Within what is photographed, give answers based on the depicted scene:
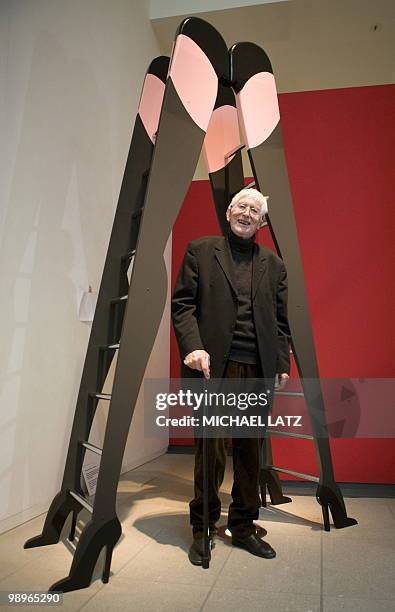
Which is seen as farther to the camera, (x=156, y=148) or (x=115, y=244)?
(x=115, y=244)

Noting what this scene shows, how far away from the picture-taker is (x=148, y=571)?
6.31ft

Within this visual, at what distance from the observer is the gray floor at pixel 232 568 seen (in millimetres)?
1677

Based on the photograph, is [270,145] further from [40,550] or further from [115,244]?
[40,550]

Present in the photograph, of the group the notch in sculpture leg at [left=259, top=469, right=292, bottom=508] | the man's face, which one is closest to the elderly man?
the man's face

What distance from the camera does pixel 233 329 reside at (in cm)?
214

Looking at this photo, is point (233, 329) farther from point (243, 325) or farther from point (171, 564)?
point (171, 564)

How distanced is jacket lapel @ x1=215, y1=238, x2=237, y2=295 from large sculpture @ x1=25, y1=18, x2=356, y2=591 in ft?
0.84

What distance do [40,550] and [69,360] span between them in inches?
40.9

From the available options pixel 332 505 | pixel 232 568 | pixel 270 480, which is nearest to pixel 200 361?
pixel 232 568

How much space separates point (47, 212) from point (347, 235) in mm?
1950

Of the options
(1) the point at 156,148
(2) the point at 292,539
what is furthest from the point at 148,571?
(1) the point at 156,148

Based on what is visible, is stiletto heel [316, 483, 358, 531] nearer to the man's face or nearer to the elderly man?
the elderly man

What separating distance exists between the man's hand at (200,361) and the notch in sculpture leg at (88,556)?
2.18 ft

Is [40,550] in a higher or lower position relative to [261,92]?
lower
